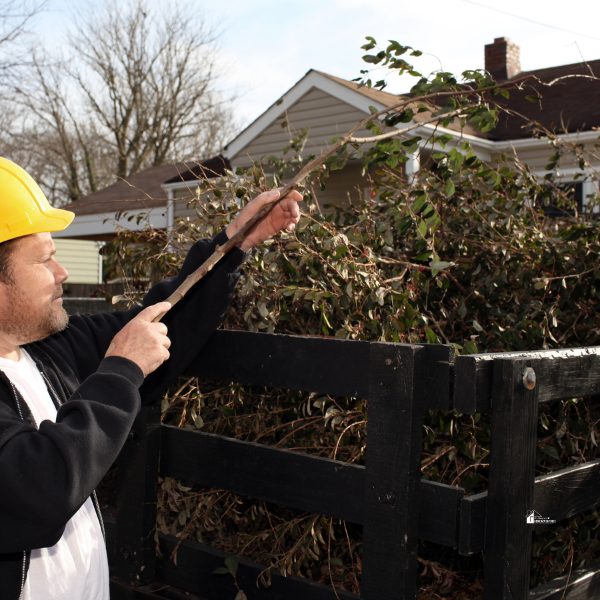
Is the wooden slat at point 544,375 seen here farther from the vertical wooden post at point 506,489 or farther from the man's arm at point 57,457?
the man's arm at point 57,457

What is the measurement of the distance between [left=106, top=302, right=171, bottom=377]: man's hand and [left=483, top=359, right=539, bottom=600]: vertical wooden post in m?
0.94

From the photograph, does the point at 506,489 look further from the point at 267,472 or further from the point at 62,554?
the point at 62,554

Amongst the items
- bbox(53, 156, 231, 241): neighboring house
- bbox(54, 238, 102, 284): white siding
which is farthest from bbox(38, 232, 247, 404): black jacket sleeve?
bbox(54, 238, 102, 284): white siding

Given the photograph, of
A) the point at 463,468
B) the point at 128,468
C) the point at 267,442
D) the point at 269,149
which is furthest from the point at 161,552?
the point at 269,149

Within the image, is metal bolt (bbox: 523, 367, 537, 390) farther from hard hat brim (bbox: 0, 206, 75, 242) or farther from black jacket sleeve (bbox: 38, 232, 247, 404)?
hard hat brim (bbox: 0, 206, 75, 242)

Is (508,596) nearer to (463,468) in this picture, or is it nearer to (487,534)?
(487,534)

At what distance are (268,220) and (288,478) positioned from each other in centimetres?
94

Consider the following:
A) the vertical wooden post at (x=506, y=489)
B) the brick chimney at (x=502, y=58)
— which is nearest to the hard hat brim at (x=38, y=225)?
the vertical wooden post at (x=506, y=489)

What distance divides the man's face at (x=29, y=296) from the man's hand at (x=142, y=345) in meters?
0.27

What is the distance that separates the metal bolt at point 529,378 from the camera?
177 centimetres

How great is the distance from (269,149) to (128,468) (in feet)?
37.3

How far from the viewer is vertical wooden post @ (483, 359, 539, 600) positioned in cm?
172

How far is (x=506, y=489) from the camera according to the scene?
5.69 ft

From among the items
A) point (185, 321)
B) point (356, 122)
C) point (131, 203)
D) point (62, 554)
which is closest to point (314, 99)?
point (356, 122)
